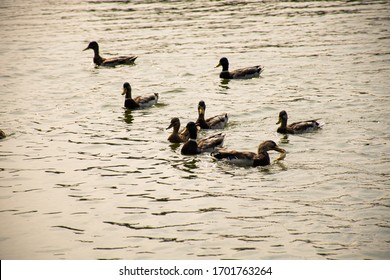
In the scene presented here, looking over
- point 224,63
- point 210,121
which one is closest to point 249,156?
point 210,121

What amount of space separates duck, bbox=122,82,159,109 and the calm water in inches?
12.3

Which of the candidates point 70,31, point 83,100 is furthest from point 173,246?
point 70,31

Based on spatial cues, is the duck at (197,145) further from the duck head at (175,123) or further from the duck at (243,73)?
the duck at (243,73)

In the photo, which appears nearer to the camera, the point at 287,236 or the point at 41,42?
the point at 287,236

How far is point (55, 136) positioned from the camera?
20516 millimetres

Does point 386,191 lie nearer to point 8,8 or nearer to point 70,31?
point 70,31

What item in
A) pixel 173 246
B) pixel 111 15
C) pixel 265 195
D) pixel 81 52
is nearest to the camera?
pixel 173 246

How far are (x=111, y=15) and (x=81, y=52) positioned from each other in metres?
9.77

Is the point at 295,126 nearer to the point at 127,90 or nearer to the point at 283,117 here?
the point at 283,117

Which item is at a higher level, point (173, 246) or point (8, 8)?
point (8, 8)

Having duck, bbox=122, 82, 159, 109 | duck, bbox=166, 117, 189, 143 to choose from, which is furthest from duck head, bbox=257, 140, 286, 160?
duck, bbox=122, 82, 159, 109

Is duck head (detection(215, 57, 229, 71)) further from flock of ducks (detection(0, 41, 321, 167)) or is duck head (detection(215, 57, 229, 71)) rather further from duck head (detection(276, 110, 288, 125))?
duck head (detection(276, 110, 288, 125))

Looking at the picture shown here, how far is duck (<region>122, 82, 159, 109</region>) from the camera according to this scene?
76.4 ft

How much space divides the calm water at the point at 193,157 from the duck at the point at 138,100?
31cm
